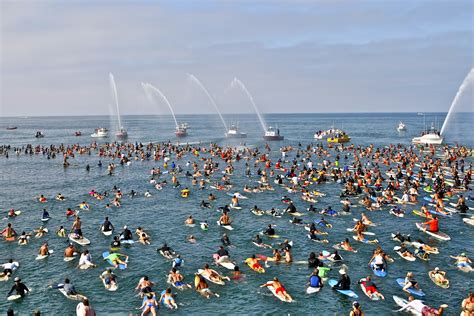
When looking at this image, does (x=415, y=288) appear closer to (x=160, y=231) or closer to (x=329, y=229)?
(x=329, y=229)

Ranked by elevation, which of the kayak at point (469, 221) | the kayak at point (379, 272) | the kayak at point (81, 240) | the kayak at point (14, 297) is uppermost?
the kayak at point (469, 221)

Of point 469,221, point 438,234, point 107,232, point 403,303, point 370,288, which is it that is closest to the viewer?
point 403,303

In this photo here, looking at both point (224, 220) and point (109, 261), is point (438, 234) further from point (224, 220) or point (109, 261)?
point (109, 261)

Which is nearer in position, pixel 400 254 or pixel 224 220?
pixel 400 254

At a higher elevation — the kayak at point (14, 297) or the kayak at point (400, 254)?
the kayak at point (400, 254)

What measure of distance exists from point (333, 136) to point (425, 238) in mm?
103933

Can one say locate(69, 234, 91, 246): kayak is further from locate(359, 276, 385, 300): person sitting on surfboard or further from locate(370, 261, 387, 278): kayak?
locate(370, 261, 387, 278): kayak

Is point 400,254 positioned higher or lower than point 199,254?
higher

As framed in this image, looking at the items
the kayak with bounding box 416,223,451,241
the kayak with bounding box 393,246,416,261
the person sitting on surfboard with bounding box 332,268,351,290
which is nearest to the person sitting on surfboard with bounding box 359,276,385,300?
the person sitting on surfboard with bounding box 332,268,351,290

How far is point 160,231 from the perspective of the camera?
4438cm

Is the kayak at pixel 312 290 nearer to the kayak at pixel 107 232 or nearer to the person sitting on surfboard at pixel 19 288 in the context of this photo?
the person sitting on surfboard at pixel 19 288

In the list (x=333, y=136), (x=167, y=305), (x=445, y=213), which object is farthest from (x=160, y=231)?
(x=333, y=136)

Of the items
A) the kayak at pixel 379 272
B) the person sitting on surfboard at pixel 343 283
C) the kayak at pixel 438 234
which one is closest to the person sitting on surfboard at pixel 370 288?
the person sitting on surfboard at pixel 343 283

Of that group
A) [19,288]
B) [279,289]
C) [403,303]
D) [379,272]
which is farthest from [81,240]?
[403,303]
